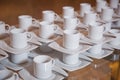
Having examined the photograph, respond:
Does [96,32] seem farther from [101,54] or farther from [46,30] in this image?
[46,30]

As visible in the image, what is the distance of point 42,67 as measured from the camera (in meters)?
0.67

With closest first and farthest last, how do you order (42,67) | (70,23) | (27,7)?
(42,67), (70,23), (27,7)

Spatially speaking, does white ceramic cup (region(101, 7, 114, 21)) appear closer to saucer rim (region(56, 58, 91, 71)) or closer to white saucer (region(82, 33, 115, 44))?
white saucer (region(82, 33, 115, 44))

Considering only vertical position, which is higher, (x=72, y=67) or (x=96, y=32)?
(x=96, y=32)

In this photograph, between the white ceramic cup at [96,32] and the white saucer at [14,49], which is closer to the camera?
the white saucer at [14,49]

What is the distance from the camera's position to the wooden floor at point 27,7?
149cm

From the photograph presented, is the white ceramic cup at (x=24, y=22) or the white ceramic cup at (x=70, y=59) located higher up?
the white ceramic cup at (x=24, y=22)

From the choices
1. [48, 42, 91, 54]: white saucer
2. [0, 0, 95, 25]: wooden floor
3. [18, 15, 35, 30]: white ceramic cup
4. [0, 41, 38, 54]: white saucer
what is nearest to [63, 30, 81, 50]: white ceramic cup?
[48, 42, 91, 54]: white saucer

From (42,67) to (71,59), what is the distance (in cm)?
15

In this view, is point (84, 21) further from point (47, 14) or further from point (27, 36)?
point (27, 36)

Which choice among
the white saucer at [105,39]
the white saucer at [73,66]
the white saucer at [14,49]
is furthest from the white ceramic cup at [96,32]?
the white saucer at [14,49]

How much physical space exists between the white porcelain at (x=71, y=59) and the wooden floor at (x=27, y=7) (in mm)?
732

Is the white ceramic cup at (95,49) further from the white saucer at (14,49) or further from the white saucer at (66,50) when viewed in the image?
the white saucer at (14,49)

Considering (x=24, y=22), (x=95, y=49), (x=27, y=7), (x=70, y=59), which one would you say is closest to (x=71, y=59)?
(x=70, y=59)
